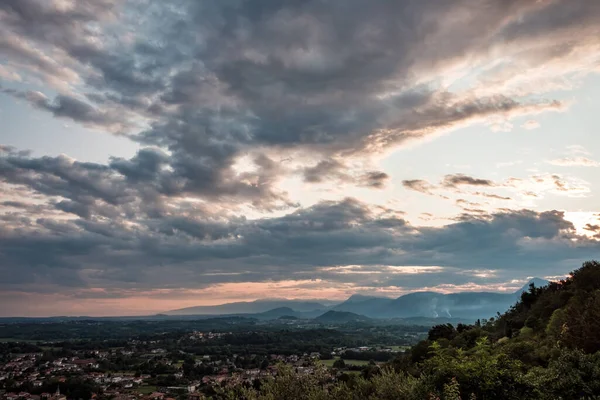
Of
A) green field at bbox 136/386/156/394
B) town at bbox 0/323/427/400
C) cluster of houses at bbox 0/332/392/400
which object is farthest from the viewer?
green field at bbox 136/386/156/394

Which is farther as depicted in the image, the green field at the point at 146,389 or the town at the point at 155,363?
the green field at the point at 146,389

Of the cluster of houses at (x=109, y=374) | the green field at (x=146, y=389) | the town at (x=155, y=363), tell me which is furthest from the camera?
the green field at (x=146, y=389)

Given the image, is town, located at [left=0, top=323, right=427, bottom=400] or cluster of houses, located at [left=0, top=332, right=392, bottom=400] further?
town, located at [left=0, top=323, right=427, bottom=400]

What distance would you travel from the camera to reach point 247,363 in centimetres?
Result: 10969

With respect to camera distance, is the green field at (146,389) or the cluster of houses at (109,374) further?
the green field at (146,389)

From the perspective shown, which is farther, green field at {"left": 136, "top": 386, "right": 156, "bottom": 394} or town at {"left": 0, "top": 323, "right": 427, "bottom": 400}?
green field at {"left": 136, "top": 386, "right": 156, "bottom": 394}

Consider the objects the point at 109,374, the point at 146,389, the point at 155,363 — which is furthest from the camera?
the point at 155,363

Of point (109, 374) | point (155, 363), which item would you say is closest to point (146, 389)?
point (109, 374)

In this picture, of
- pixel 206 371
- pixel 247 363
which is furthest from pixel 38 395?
pixel 247 363

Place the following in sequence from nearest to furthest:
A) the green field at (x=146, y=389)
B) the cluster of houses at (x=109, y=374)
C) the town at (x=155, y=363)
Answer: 1. the cluster of houses at (x=109, y=374)
2. the town at (x=155, y=363)
3. the green field at (x=146, y=389)

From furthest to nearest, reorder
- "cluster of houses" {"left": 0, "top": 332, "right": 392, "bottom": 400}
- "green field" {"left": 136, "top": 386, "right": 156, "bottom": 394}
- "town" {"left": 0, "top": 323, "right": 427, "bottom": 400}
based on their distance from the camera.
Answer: "green field" {"left": 136, "top": 386, "right": 156, "bottom": 394}, "town" {"left": 0, "top": 323, "right": 427, "bottom": 400}, "cluster of houses" {"left": 0, "top": 332, "right": 392, "bottom": 400}

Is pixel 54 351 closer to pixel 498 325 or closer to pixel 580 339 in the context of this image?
pixel 498 325

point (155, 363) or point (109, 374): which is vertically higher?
point (155, 363)

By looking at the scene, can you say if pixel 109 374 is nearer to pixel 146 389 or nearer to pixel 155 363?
pixel 155 363
